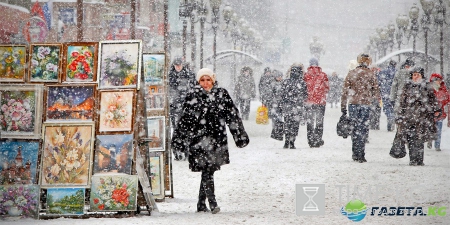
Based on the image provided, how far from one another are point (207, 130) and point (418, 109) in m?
5.21

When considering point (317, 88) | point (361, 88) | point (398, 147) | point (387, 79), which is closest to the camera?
point (398, 147)

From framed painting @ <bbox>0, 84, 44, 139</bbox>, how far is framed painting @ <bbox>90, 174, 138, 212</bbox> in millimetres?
813

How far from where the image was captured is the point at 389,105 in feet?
59.7

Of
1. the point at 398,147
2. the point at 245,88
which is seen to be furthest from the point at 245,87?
the point at 398,147

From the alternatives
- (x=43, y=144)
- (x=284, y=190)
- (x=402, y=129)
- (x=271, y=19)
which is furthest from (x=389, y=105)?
(x=271, y=19)

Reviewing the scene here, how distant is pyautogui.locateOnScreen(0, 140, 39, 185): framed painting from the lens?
6.69 meters

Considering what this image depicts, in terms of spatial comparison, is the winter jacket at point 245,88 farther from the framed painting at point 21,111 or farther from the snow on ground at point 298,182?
the framed painting at point 21,111

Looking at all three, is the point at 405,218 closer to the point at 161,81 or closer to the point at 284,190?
the point at 284,190

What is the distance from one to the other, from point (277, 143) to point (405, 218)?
9702 mm

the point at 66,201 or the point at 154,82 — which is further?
the point at 154,82

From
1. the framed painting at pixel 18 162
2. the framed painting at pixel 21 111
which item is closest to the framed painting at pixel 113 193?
the framed painting at pixel 18 162

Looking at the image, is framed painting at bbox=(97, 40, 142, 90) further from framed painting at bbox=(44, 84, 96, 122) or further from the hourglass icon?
the hourglass icon

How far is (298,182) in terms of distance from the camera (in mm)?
9531

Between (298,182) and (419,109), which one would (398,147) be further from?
(298,182)
